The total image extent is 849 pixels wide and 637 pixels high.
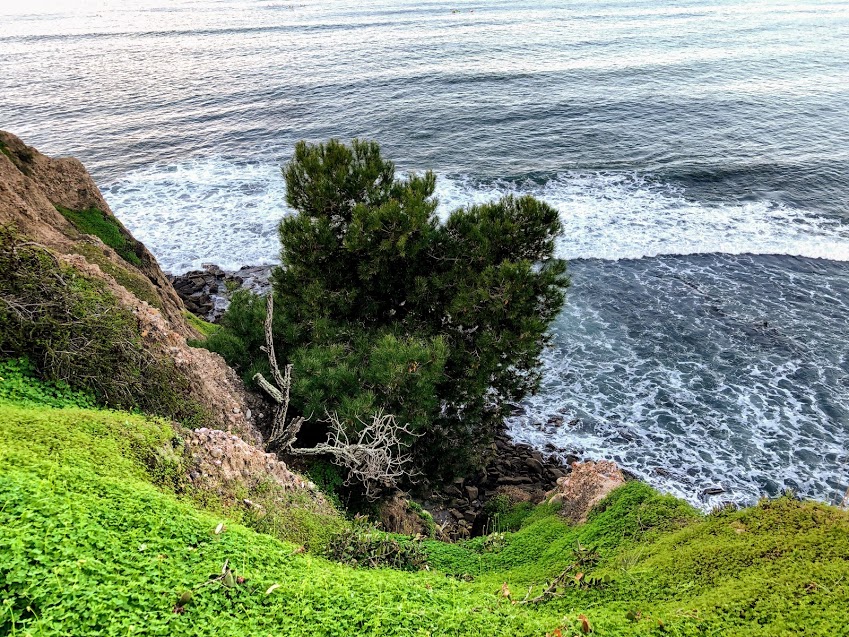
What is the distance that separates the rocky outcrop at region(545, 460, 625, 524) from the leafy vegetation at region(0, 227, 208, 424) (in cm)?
918

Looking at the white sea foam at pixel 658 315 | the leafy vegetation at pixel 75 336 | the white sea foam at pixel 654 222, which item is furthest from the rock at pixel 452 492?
the white sea foam at pixel 654 222

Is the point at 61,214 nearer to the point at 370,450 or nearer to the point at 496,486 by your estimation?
the point at 370,450

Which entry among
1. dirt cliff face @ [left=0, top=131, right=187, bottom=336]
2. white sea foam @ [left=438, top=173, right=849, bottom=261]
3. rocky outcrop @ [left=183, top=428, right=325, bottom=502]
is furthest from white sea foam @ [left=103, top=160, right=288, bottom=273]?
rocky outcrop @ [left=183, top=428, right=325, bottom=502]

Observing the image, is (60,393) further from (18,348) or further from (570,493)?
(570,493)

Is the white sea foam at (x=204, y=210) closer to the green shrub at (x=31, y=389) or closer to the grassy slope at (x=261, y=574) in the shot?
the green shrub at (x=31, y=389)

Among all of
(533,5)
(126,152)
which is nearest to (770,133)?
(126,152)

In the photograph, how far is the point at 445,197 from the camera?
35125mm

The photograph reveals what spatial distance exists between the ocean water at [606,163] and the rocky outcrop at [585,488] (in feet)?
17.6

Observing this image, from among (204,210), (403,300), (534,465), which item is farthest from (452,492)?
(204,210)

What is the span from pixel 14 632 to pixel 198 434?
588 centimetres

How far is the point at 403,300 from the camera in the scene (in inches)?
630

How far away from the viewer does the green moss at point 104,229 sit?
20005mm

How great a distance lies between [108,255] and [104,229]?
116 inches

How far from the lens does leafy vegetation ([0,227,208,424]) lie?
993cm
